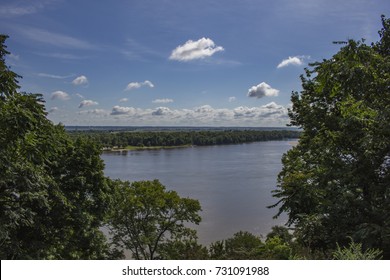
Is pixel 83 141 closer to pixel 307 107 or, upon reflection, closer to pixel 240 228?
pixel 307 107

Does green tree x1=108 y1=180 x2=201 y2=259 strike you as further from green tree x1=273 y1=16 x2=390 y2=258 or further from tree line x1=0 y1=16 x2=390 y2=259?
green tree x1=273 y1=16 x2=390 y2=258

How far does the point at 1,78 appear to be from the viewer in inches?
291

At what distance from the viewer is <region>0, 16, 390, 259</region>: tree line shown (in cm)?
653

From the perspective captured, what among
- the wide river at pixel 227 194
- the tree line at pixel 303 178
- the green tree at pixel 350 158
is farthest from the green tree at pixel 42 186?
the wide river at pixel 227 194

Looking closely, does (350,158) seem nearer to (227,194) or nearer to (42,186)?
(42,186)

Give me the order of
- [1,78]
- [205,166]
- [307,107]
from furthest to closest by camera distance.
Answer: [205,166] < [307,107] < [1,78]

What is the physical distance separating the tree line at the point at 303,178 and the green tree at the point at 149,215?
431cm

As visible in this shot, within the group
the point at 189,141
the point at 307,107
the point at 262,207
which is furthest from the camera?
the point at 189,141

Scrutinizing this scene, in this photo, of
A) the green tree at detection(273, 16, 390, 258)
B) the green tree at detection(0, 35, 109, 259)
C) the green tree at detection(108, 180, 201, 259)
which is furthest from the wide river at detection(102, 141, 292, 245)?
the green tree at detection(273, 16, 390, 258)

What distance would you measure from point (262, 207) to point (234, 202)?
270 centimetres

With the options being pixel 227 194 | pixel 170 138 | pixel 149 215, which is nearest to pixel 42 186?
pixel 149 215

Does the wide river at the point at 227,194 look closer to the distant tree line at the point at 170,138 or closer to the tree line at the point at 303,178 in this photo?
the tree line at the point at 303,178

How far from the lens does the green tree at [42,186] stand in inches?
295
